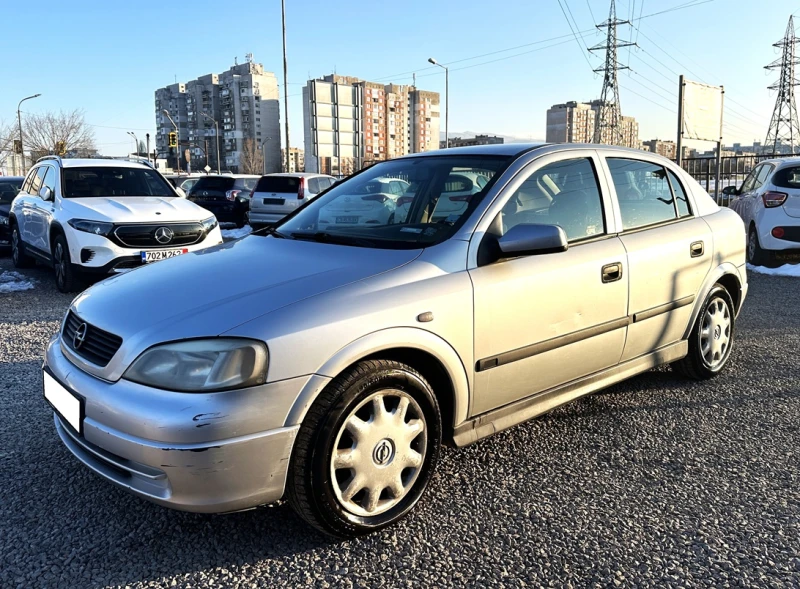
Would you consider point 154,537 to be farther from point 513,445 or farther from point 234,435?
point 513,445

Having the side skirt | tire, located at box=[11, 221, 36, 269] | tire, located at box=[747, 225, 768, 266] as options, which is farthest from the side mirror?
tire, located at box=[11, 221, 36, 269]

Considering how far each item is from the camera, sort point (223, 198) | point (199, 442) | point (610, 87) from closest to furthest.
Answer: point (199, 442) → point (223, 198) → point (610, 87)

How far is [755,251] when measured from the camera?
10.1 m

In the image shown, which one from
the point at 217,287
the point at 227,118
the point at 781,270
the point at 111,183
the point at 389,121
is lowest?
the point at 781,270

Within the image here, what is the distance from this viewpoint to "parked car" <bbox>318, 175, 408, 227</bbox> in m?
3.56

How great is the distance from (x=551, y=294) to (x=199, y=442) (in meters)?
1.80

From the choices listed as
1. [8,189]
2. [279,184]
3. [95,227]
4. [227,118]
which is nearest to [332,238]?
[95,227]

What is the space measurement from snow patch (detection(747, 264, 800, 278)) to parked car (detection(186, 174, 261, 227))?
12588 millimetres

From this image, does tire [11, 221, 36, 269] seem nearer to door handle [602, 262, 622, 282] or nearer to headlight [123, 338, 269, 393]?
headlight [123, 338, 269, 393]

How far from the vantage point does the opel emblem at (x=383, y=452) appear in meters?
2.60

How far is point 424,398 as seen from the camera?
272 centimetres

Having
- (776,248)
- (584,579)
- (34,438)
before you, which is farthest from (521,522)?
(776,248)

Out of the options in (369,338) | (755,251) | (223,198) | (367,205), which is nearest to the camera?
(369,338)

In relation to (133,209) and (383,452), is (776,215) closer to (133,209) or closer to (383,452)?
(133,209)
